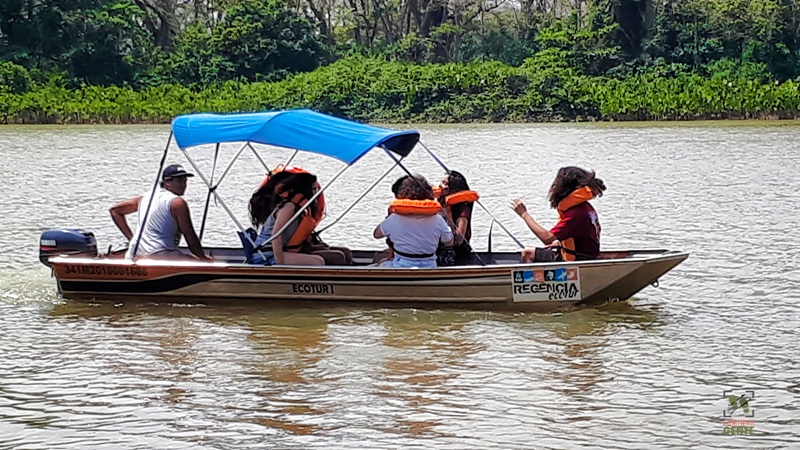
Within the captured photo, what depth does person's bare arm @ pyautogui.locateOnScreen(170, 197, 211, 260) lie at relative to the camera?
10.3 m

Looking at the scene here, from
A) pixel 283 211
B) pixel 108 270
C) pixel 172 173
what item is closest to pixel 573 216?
pixel 283 211

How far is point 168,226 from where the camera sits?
10500 mm

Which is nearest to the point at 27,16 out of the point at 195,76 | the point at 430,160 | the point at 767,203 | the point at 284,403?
the point at 195,76

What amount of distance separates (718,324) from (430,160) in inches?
688

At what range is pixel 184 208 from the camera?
33.9 feet

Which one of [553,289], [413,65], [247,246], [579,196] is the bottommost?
[553,289]

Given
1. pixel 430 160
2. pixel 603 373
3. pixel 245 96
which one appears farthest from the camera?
pixel 245 96

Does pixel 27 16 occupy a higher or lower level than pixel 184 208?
higher

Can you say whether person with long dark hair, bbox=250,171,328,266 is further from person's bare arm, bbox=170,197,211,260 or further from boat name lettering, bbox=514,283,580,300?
boat name lettering, bbox=514,283,580,300

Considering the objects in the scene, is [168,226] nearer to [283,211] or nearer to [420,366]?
[283,211]

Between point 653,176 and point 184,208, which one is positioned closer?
point 184,208

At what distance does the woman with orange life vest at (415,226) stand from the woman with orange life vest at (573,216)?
2.06 ft

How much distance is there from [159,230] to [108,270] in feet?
1.72

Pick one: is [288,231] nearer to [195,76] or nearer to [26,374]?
[26,374]
